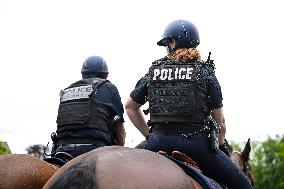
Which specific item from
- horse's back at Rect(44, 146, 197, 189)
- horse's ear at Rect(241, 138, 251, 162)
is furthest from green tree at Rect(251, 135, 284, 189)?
horse's back at Rect(44, 146, 197, 189)

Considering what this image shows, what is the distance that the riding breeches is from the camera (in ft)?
20.3

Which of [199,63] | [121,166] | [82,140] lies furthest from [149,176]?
[82,140]

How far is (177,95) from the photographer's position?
6.24m

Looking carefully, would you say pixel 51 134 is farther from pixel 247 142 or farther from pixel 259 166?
pixel 259 166

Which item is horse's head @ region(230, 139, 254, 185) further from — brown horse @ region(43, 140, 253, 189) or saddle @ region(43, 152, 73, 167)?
Answer: brown horse @ region(43, 140, 253, 189)

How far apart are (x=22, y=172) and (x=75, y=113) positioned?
6.09ft

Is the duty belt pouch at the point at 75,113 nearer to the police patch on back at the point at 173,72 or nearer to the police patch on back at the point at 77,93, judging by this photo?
the police patch on back at the point at 77,93

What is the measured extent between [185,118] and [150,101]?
46cm

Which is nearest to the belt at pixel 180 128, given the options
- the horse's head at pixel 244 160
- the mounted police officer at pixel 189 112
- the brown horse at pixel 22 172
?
the mounted police officer at pixel 189 112

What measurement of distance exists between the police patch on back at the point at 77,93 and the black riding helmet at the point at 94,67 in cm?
70

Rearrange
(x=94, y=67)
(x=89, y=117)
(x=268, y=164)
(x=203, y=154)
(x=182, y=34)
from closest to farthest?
(x=203, y=154), (x=182, y=34), (x=89, y=117), (x=94, y=67), (x=268, y=164)

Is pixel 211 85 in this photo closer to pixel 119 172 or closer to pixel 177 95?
pixel 177 95

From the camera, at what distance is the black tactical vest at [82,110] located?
8.06 meters

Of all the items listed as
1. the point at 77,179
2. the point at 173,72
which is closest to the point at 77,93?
the point at 173,72
